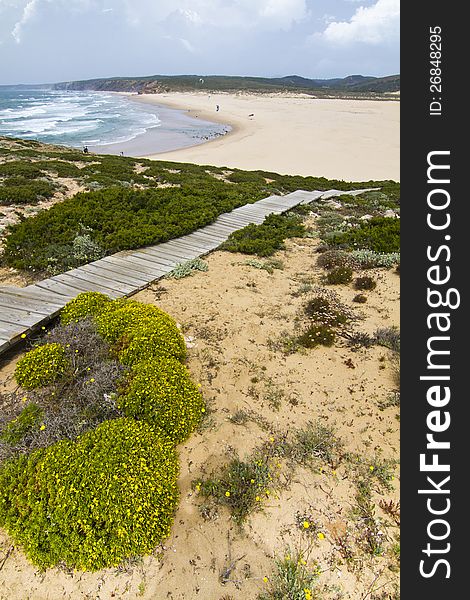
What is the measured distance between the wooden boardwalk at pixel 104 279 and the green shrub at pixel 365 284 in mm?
4225

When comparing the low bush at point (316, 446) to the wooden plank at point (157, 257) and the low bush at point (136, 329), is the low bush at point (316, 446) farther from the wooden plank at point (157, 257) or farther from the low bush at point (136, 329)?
the wooden plank at point (157, 257)

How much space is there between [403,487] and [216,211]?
36.2ft

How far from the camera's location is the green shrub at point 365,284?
8.21 meters

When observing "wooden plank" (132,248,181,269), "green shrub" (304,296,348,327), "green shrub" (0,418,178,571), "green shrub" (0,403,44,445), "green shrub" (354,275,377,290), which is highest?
"wooden plank" (132,248,181,269)

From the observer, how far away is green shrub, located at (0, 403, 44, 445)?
408 centimetres

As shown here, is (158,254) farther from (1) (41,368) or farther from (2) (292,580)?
(2) (292,580)

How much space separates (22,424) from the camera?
4215mm

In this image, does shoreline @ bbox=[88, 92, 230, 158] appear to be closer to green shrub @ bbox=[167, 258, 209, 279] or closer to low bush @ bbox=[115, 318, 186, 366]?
green shrub @ bbox=[167, 258, 209, 279]

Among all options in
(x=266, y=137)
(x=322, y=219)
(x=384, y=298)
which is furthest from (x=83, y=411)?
(x=266, y=137)

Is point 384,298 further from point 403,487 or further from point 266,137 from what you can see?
point 266,137

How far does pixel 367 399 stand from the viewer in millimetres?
5164

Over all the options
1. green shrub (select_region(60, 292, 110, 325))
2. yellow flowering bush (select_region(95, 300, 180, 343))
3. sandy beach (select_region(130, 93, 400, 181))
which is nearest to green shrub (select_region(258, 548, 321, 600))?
yellow flowering bush (select_region(95, 300, 180, 343))

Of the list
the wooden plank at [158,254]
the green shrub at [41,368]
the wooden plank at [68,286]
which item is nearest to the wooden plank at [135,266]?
the wooden plank at [158,254]

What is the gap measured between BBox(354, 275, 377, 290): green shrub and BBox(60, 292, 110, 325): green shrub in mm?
5689
